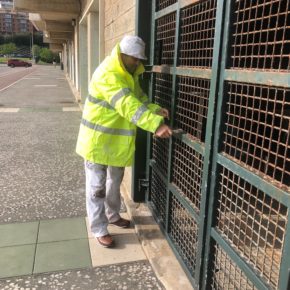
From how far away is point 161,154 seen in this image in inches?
146

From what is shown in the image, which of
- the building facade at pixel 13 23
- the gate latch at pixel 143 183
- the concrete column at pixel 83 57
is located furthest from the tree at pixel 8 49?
the gate latch at pixel 143 183

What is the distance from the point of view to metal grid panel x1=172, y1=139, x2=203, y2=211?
2.91m

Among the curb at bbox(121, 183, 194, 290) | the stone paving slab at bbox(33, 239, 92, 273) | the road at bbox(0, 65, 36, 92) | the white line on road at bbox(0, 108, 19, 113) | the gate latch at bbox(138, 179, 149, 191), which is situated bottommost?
the road at bbox(0, 65, 36, 92)

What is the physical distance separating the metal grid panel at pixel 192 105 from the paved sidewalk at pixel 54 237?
3.92 ft

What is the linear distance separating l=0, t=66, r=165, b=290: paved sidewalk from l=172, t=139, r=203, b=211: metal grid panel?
26.8 inches

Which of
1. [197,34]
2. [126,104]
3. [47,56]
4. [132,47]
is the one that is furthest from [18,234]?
[47,56]

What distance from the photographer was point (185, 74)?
2.91 metres

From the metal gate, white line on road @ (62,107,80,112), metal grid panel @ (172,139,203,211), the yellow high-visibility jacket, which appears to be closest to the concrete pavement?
the metal gate

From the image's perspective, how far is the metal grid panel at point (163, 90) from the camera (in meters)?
3.41

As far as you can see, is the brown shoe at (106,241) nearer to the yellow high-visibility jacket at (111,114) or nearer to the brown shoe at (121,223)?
the brown shoe at (121,223)

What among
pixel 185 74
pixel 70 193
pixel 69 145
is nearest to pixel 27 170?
pixel 70 193

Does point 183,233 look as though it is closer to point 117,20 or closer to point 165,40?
point 165,40

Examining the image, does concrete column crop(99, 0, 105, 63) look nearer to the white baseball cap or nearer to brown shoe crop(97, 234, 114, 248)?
the white baseball cap

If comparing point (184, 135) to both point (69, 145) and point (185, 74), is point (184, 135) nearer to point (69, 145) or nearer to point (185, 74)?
point (185, 74)
